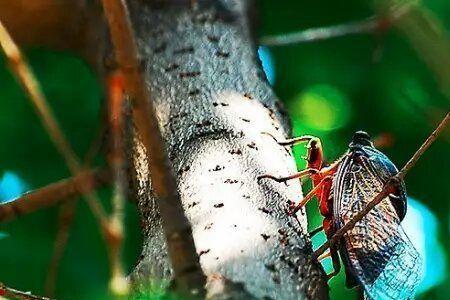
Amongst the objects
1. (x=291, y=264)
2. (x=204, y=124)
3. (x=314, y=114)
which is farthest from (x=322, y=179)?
(x=314, y=114)

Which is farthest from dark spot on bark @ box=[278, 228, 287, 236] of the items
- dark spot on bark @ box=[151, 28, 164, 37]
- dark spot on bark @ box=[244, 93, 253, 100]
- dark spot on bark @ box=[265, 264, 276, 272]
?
dark spot on bark @ box=[151, 28, 164, 37]

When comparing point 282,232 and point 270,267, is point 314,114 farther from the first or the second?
point 270,267

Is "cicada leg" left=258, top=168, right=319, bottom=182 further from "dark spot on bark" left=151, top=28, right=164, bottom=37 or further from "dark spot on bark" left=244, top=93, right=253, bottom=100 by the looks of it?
"dark spot on bark" left=151, top=28, right=164, bottom=37

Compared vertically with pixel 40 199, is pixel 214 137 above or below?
below

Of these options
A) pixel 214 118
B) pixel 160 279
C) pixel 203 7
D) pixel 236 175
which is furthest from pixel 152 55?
pixel 160 279

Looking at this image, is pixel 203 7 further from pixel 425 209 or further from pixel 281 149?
pixel 425 209

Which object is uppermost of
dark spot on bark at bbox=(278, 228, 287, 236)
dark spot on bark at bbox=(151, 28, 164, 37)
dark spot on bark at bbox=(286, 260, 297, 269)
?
dark spot on bark at bbox=(151, 28, 164, 37)
